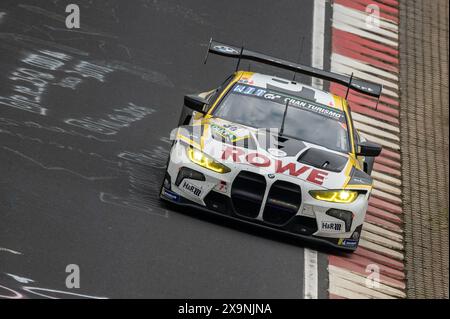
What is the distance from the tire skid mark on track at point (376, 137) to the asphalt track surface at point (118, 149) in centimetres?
44

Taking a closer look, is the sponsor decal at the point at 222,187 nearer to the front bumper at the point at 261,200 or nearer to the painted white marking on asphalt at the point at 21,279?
the front bumper at the point at 261,200

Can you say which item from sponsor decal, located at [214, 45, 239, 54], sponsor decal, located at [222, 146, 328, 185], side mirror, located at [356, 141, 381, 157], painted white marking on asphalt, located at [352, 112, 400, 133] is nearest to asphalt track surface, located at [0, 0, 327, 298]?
sponsor decal, located at [222, 146, 328, 185]

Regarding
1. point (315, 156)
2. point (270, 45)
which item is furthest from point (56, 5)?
point (315, 156)

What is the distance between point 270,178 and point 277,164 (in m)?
0.20

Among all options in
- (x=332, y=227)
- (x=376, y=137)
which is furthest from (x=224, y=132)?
(x=376, y=137)

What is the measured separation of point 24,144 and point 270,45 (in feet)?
22.7

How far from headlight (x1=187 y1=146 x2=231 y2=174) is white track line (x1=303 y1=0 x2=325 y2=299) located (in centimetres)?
111

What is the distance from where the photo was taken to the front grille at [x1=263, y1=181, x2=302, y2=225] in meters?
11.3

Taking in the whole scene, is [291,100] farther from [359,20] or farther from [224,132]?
[359,20]

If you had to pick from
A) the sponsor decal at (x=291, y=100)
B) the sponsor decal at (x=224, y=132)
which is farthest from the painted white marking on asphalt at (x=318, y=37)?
the sponsor decal at (x=224, y=132)

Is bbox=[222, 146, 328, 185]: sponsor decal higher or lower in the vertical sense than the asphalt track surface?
higher

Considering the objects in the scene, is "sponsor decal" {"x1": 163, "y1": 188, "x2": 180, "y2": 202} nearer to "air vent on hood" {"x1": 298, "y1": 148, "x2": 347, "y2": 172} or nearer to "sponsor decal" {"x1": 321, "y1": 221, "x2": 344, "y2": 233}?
"air vent on hood" {"x1": 298, "y1": 148, "x2": 347, "y2": 172}

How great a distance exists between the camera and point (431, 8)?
22.1 meters
